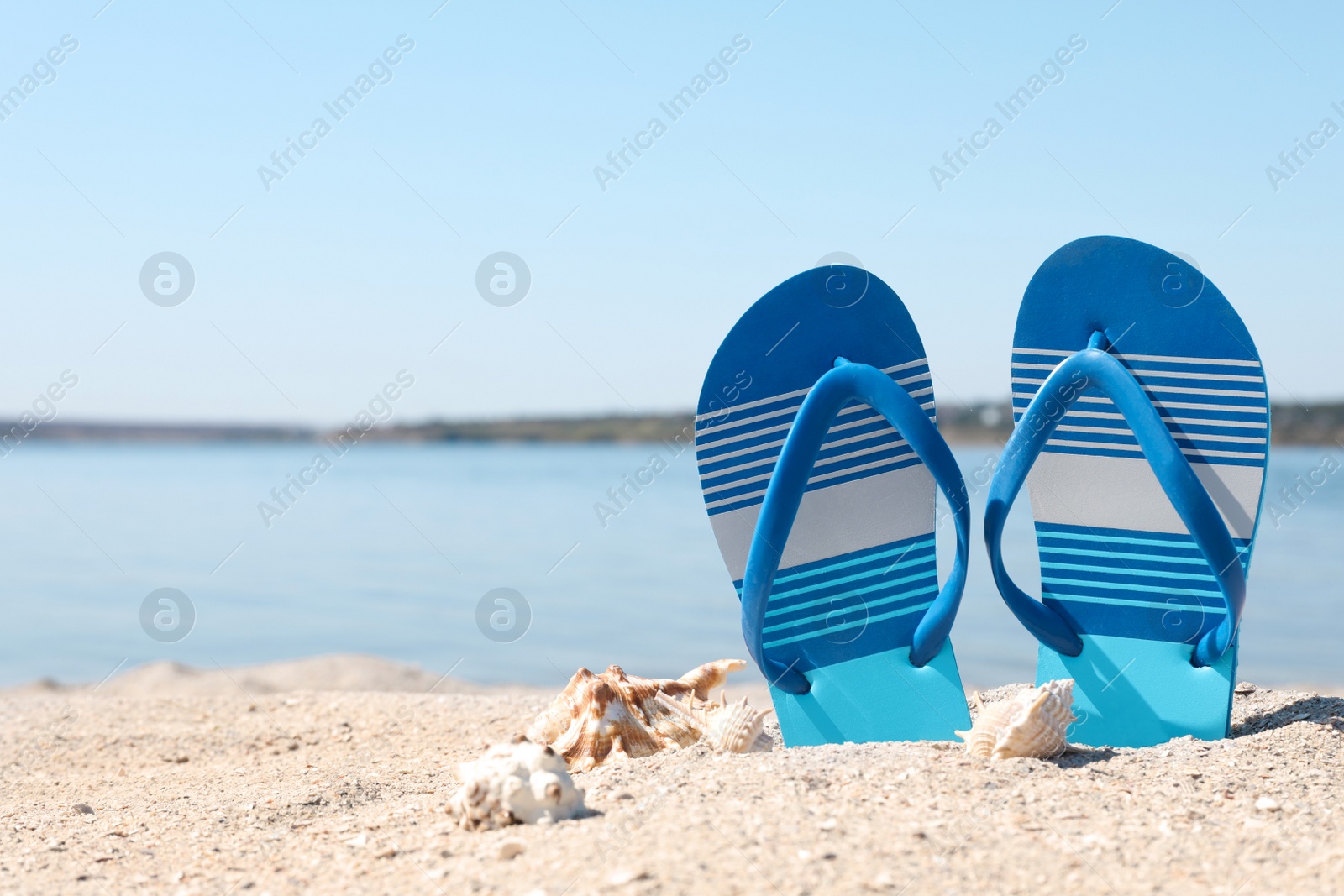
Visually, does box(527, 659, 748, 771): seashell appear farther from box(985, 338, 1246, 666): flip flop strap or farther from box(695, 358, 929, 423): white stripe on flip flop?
box(985, 338, 1246, 666): flip flop strap

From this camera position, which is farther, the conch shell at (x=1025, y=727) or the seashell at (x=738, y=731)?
the seashell at (x=738, y=731)

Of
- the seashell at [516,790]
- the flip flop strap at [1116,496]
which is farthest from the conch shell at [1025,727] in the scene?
the seashell at [516,790]

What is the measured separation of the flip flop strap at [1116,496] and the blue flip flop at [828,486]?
32cm

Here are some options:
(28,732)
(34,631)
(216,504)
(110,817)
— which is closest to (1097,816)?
(110,817)

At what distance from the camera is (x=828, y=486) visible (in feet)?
12.7

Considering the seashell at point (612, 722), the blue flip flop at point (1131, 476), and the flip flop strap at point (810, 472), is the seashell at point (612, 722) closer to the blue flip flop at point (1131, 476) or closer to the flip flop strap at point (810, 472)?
the flip flop strap at point (810, 472)

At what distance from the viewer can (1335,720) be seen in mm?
3520

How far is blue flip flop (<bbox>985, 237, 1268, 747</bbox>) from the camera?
3559 millimetres

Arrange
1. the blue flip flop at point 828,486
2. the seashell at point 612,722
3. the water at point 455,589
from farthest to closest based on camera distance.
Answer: the water at point 455,589
the blue flip flop at point 828,486
the seashell at point 612,722

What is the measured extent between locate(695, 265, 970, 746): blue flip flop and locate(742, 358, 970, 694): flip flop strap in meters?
0.10

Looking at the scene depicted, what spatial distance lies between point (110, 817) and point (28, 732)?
198cm

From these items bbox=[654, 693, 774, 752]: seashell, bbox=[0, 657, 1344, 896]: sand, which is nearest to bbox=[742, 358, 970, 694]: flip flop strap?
bbox=[654, 693, 774, 752]: seashell

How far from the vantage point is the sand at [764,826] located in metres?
2.17

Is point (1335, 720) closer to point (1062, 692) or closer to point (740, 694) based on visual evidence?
point (1062, 692)
